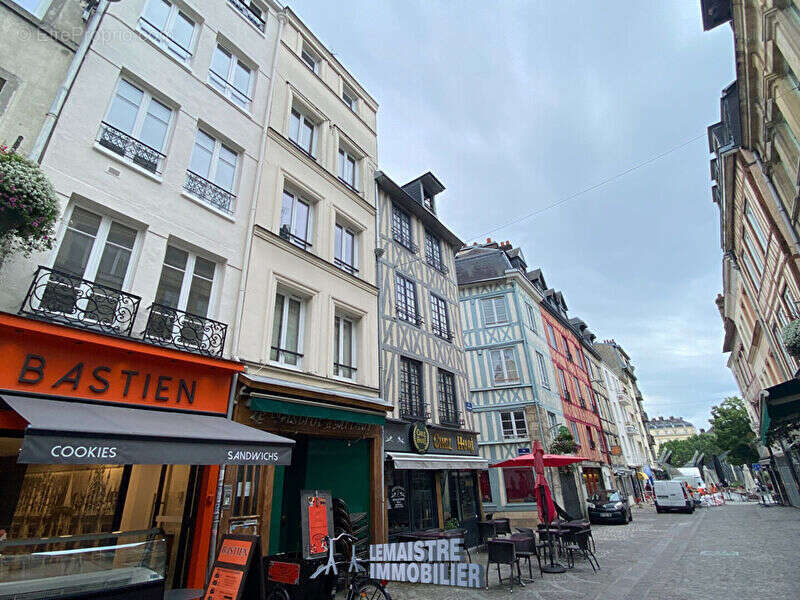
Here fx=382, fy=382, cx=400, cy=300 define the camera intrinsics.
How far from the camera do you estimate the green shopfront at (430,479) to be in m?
8.80

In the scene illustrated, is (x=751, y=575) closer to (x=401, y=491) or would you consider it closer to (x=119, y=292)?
(x=401, y=491)

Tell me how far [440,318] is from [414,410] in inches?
142

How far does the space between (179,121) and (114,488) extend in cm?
595

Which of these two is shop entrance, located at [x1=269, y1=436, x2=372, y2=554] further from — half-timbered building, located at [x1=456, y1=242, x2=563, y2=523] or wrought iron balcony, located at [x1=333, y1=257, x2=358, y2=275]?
half-timbered building, located at [x1=456, y1=242, x2=563, y2=523]

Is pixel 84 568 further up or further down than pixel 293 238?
further down

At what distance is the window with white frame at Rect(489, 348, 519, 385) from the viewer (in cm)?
1844

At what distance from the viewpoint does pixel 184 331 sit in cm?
584

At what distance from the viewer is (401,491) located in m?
9.12

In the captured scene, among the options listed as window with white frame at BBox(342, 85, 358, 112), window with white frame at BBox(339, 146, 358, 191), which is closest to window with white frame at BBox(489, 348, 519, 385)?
window with white frame at BBox(339, 146, 358, 191)

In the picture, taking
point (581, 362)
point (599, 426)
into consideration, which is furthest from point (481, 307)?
point (599, 426)

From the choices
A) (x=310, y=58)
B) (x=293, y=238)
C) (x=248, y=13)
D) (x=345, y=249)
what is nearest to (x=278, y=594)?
(x=293, y=238)

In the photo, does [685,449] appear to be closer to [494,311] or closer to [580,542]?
[494,311]

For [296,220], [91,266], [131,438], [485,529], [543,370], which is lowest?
[485,529]

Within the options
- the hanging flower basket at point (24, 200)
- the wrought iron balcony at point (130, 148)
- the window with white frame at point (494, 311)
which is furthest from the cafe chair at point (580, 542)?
the window with white frame at point (494, 311)
